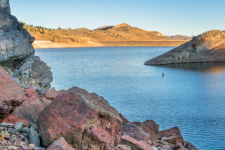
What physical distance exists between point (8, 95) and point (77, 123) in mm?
1879

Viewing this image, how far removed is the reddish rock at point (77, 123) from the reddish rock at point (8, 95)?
36.3 inches

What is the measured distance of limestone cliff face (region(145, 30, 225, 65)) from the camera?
194ft

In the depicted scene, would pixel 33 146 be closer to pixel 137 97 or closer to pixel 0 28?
pixel 0 28

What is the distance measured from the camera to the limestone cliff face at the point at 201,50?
194ft

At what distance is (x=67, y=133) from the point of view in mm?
6605

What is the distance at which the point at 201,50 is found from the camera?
60938mm

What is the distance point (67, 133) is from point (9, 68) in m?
9.31

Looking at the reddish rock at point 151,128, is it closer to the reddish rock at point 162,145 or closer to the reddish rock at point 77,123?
the reddish rock at point 162,145

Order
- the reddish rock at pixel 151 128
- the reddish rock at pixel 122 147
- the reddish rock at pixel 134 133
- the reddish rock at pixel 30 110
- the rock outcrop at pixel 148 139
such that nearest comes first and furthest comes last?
the reddish rock at pixel 30 110 < the reddish rock at pixel 122 147 < the rock outcrop at pixel 148 139 < the reddish rock at pixel 134 133 < the reddish rock at pixel 151 128

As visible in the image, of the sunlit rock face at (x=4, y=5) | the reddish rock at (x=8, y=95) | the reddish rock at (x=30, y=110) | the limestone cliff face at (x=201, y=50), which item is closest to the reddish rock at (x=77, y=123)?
the reddish rock at (x=8, y=95)

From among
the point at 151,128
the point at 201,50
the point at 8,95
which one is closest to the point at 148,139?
the point at 151,128

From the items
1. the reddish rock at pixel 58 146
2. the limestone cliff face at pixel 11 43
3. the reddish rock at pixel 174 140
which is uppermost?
the limestone cliff face at pixel 11 43

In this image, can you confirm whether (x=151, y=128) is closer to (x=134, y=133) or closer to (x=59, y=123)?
(x=134, y=133)

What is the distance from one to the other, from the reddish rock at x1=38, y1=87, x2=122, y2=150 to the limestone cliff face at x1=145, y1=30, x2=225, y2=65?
5194 cm
